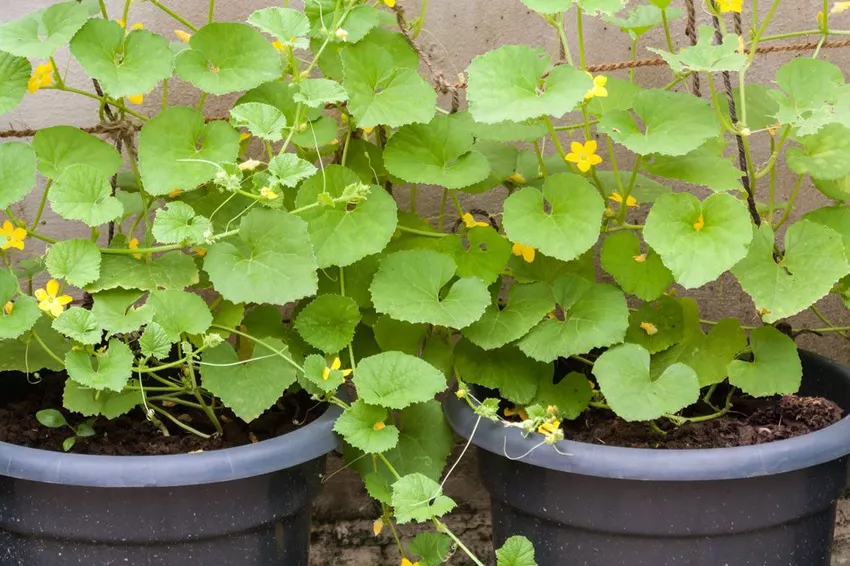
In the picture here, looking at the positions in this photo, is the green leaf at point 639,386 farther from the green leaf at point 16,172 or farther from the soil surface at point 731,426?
the green leaf at point 16,172

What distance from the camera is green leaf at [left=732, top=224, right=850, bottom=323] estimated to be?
1299 mm

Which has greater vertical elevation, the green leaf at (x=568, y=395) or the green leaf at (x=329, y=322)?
the green leaf at (x=329, y=322)

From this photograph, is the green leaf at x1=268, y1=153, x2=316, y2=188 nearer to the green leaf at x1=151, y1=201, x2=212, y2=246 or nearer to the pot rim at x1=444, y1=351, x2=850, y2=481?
the green leaf at x1=151, y1=201, x2=212, y2=246

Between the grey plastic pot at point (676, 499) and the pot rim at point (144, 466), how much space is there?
1.00 feet

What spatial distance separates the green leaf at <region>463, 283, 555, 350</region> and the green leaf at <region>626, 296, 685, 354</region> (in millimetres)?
147

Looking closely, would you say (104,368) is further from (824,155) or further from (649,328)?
(824,155)

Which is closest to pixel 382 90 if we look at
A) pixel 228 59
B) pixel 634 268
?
pixel 228 59

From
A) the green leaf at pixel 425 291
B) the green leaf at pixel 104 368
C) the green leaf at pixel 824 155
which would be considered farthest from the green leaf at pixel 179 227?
the green leaf at pixel 824 155

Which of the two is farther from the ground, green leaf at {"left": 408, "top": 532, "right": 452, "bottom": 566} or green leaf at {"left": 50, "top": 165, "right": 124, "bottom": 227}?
green leaf at {"left": 50, "top": 165, "right": 124, "bottom": 227}

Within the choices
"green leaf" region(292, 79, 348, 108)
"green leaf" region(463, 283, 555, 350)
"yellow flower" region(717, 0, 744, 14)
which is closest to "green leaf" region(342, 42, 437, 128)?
"green leaf" region(292, 79, 348, 108)

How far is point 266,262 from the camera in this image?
1.27m

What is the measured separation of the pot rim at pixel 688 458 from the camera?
1.23m

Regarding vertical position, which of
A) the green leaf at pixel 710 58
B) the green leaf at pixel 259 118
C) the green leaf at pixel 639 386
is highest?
the green leaf at pixel 259 118

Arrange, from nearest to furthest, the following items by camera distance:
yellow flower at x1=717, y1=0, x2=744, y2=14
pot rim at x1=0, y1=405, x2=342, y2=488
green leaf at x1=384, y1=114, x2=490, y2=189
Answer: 1. pot rim at x1=0, y1=405, x2=342, y2=488
2. yellow flower at x1=717, y1=0, x2=744, y2=14
3. green leaf at x1=384, y1=114, x2=490, y2=189
